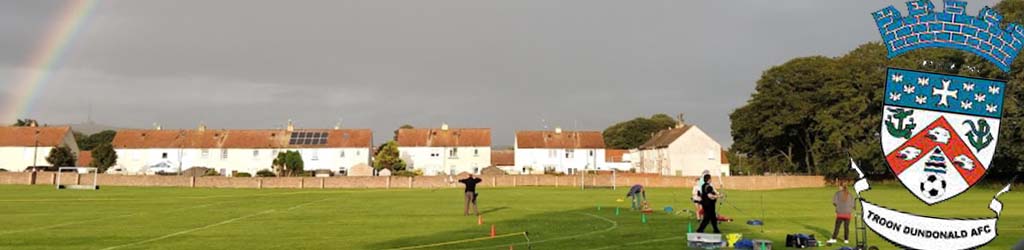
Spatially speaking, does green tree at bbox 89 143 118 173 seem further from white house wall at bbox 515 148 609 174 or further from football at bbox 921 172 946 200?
football at bbox 921 172 946 200

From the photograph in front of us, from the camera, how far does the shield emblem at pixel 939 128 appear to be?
14.6 m

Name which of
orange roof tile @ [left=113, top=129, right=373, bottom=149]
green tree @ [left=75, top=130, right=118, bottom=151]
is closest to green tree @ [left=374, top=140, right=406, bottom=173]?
orange roof tile @ [left=113, top=129, right=373, bottom=149]

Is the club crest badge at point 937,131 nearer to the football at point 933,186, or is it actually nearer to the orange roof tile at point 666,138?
the football at point 933,186

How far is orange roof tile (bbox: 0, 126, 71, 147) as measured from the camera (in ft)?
340

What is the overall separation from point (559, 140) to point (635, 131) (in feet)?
144

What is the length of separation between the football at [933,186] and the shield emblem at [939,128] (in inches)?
1.0

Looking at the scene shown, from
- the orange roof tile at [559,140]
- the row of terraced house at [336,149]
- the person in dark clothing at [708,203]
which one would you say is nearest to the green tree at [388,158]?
the row of terraced house at [336,149]

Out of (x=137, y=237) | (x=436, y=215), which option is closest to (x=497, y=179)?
(x=436, y=215)

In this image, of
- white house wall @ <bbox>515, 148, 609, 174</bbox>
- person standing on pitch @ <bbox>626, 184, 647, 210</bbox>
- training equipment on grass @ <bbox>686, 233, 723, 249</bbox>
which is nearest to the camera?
training equipment on grass @ <bbox>686, 233, 723, 249</bbox>

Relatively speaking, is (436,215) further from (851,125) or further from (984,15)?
(851,125)

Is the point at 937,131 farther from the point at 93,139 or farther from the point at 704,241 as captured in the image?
the point at 93,139

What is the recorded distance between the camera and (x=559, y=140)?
113 m

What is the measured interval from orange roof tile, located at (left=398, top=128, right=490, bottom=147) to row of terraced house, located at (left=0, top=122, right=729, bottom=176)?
0.14 meters

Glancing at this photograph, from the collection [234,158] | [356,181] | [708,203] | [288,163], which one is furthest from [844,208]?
[234,158]
